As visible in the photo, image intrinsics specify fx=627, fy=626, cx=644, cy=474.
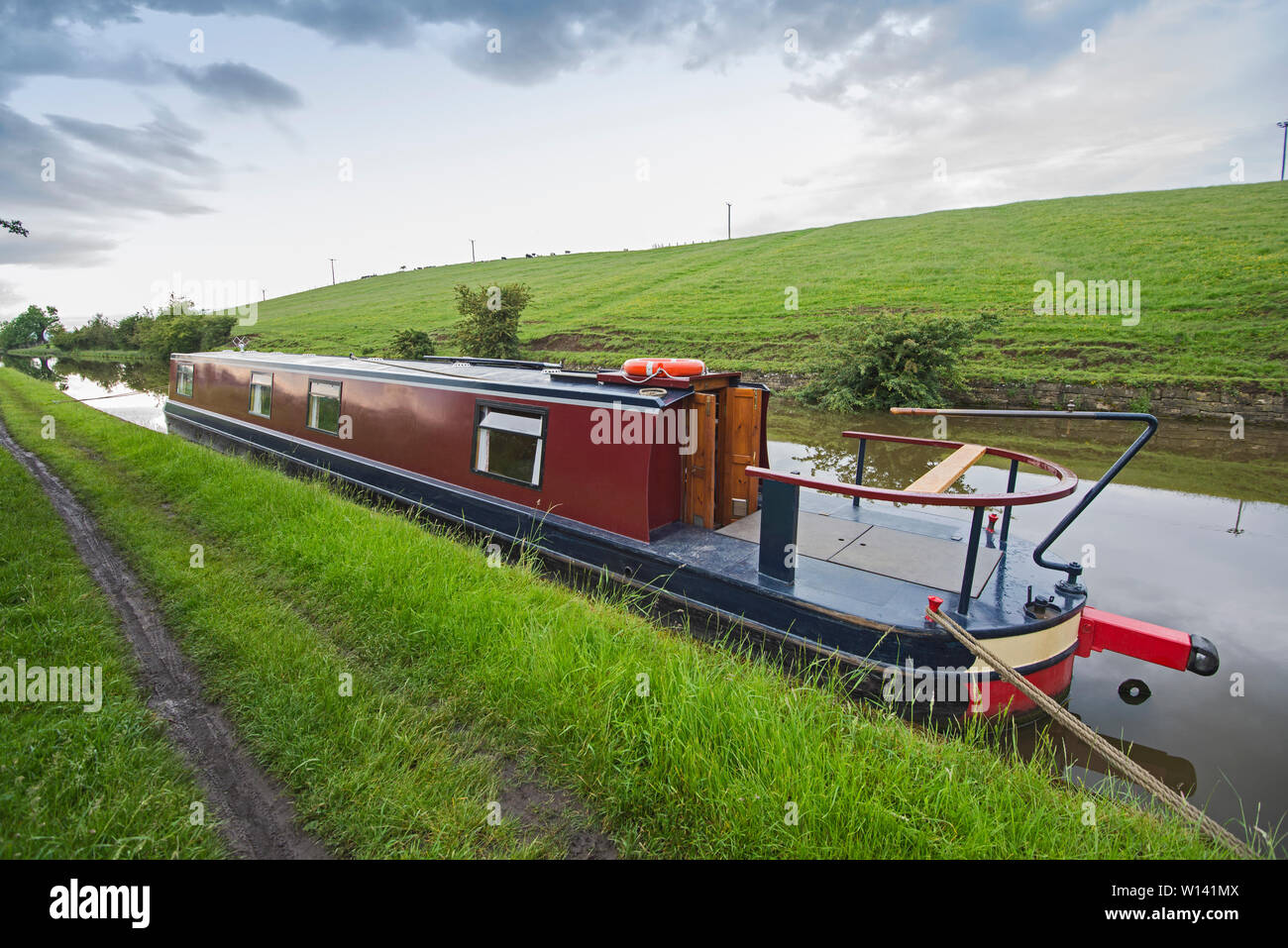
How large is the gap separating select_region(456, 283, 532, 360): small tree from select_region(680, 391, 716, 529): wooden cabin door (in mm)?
19294

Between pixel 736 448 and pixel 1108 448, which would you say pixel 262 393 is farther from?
pixel 1108 448

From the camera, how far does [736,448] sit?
5.21 m

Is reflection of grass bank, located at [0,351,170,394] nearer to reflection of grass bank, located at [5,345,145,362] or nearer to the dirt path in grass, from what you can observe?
reflection of grass bank, located at [5,345,145,362]

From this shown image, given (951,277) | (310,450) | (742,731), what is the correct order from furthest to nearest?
(951,277)
(310,450)
(742,731)

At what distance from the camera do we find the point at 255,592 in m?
4.42

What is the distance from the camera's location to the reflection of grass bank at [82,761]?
87.1 inches

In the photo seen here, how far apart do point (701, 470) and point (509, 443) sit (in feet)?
6.23

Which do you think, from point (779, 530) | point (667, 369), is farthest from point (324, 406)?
point (779, 530)

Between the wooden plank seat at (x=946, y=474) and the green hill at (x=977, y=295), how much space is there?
1263 cm

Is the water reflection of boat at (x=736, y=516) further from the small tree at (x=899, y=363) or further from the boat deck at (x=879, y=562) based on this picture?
the small tree at (x=899, y=363)

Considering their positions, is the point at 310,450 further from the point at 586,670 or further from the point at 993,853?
the point at 993,853
